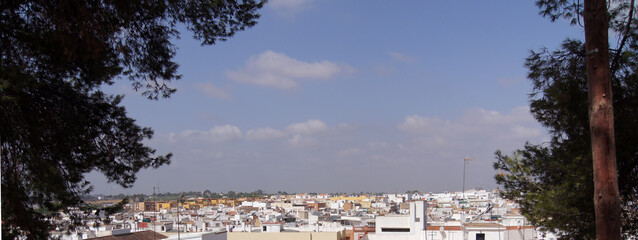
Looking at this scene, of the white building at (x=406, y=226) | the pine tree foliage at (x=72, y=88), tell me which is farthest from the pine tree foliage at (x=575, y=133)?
the white building at (x=406, y=226)

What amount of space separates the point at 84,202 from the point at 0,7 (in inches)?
85.9

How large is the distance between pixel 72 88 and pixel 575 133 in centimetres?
565

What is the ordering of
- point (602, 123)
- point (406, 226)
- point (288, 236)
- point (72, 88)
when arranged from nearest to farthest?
point (602, 123)
point (72, 88)
point (288, 236)
point (406, 226)

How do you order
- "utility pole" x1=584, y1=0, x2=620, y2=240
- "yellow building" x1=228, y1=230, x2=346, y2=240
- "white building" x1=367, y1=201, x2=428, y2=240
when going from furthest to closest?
"white building" x1=367, y1=201, x2=428, y2=240 < "yellow building" x1=228, y1=230, x2=346, y2=240 < "utility pole" x1=584, y1=0, x2=620, y2=240

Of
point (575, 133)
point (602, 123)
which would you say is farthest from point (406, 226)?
point (602, 123)

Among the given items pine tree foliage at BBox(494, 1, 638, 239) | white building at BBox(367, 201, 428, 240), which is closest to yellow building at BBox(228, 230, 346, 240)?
white building at BBox(367, 201, 428, 240)

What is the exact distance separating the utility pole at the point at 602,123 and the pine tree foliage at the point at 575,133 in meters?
1.04

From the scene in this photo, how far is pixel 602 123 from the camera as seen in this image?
15.5 ft

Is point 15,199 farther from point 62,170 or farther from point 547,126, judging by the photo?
point 547,126

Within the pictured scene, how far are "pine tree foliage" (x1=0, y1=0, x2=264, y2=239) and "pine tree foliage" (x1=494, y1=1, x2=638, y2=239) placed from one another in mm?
3467

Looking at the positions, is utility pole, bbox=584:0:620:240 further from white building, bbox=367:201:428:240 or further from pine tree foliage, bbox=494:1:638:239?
white building, bbox=367:201:428:240

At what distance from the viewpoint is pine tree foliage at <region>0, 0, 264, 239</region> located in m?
4.80

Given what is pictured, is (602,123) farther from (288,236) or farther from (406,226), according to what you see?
(406,226)

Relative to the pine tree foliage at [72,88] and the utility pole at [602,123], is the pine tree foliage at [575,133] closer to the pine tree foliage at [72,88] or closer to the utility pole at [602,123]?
the utility pole at [602,123]
